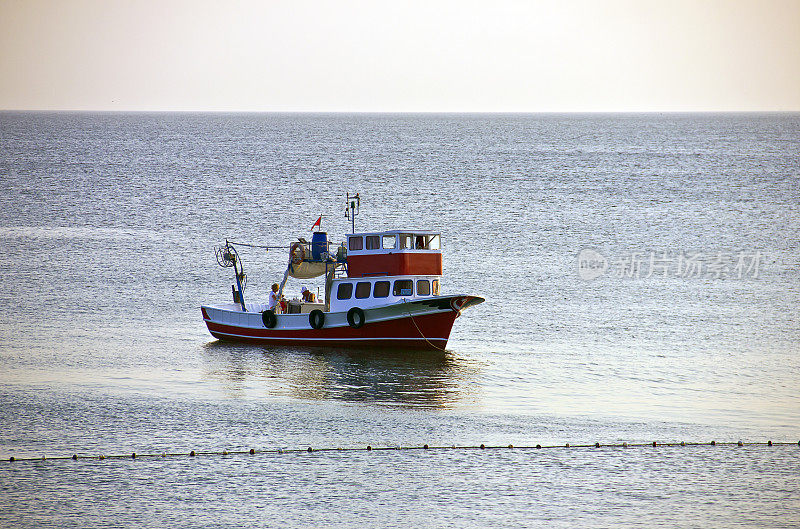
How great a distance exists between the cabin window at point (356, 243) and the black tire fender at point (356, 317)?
8.68 ft

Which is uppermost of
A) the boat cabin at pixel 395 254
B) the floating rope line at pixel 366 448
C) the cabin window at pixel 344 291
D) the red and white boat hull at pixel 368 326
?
the boat cabin at pixel 395 254

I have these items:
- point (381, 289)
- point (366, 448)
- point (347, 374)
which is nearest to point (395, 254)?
point (381, 289)

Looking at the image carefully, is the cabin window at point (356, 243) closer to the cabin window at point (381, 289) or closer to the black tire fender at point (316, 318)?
the cabin window at point (381, 289)

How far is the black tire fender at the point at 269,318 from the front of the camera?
41.7 metres

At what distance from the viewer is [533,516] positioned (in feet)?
69.6

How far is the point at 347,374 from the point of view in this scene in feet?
118

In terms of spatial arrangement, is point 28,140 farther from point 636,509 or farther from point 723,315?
point 636,509

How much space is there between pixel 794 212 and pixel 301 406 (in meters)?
69.3

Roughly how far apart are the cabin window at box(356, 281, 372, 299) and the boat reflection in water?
7.35 ft
